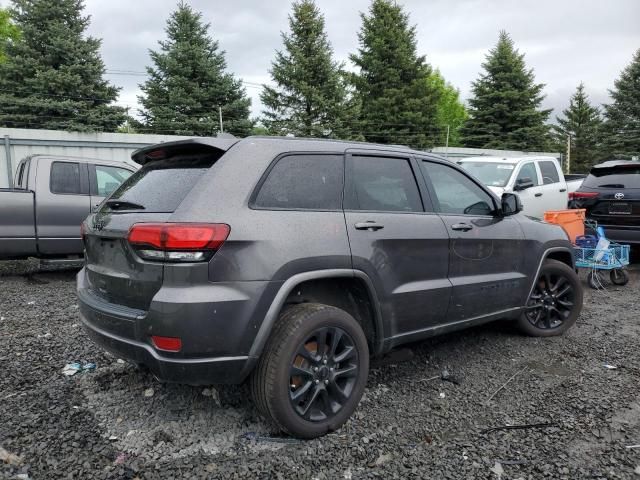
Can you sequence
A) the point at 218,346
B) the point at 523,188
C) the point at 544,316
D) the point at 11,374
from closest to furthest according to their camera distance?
the point at 218,346 < the point at 11,374 < the point at 544,316 < the point at 523,188

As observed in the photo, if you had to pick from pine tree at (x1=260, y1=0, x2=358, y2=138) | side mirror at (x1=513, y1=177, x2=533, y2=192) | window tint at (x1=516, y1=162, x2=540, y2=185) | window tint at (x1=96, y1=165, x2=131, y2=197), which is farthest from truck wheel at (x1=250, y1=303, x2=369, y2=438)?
pine tree at (x1=260, y1=0, x2=358, y2=138)

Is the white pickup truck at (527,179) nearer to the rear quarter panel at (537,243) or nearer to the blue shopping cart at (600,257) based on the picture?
the blue shopping cart at (600,257)

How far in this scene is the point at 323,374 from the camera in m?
2.82

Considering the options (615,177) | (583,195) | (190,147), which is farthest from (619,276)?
(190,147)

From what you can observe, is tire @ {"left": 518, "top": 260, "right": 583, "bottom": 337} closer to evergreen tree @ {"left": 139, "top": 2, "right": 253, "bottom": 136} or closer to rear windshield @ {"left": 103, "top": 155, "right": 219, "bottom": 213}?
rear windshield @ {"left": 103, "top": 155, "right": 219, "bottom": 213}

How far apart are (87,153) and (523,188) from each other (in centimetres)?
1292

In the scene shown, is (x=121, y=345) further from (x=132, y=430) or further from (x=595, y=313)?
(x=595, y=313)

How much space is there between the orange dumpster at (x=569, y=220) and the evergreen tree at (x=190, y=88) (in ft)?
64.2

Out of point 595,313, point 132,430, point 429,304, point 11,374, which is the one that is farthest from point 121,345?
Answer: point 595,313

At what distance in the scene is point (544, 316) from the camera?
15.3 feet

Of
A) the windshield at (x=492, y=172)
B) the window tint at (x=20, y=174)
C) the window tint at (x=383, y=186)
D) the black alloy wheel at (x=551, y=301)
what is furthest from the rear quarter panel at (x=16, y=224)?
the windshield at (x=492, y=172)

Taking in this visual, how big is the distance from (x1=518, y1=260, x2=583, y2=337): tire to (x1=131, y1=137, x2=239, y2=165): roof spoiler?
10.5 feet

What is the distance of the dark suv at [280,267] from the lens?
2.45 metres

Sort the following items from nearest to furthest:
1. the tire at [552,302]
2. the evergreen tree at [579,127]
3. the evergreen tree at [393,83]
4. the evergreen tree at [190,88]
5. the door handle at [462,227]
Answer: the door handle at [462,227]
the tire at [552,302]
the evergreen tree at [190,88]
the evergreen tree at [393,83]
the evergreen tree at [579,127]
